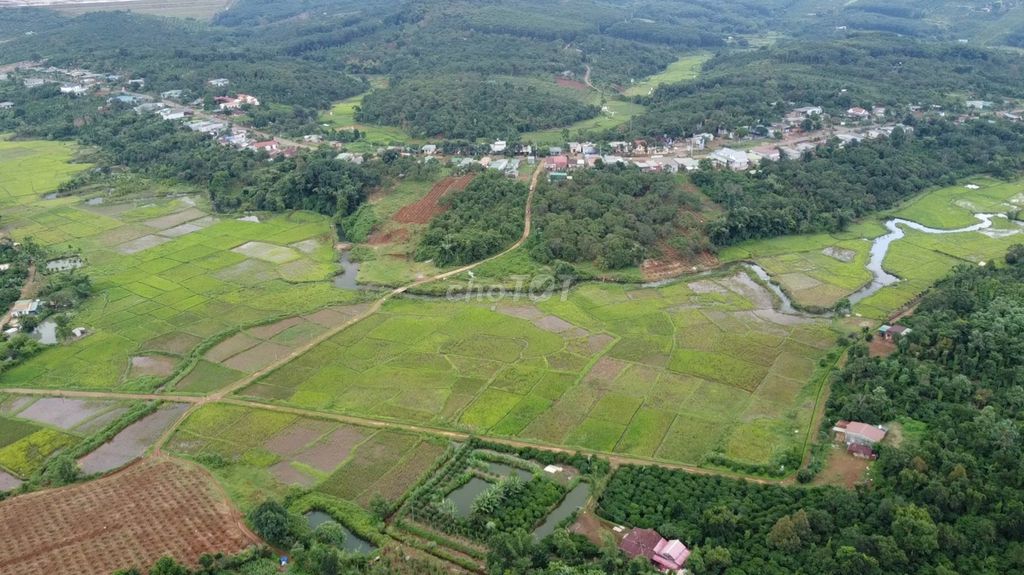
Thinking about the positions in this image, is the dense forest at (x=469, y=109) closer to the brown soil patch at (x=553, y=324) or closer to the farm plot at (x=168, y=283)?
the farm plot at (x=168, y=283)

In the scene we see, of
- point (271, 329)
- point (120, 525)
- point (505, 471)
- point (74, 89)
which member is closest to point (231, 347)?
point (271, 329)

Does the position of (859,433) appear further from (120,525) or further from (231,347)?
(231,347)

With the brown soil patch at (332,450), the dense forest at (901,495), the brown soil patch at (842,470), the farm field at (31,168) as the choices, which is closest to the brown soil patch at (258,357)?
the brown soil patch at (332,450)

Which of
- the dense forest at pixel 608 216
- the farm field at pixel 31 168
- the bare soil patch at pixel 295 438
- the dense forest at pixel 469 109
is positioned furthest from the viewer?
the dense forest at pixel 469 109

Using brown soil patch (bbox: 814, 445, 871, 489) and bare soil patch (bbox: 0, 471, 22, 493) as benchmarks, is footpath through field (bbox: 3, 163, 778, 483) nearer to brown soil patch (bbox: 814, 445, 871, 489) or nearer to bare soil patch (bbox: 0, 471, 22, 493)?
brown soil patch (bbox: 814, 445, 871, 489)

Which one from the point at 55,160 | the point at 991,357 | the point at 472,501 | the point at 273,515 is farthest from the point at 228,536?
the point at 55,160

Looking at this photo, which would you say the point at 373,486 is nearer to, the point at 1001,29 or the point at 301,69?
the point at 301,69

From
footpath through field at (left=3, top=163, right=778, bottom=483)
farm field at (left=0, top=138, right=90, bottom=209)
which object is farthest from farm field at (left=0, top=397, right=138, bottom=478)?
farm field at (left=0, top=138, right=90, bottom=209)
